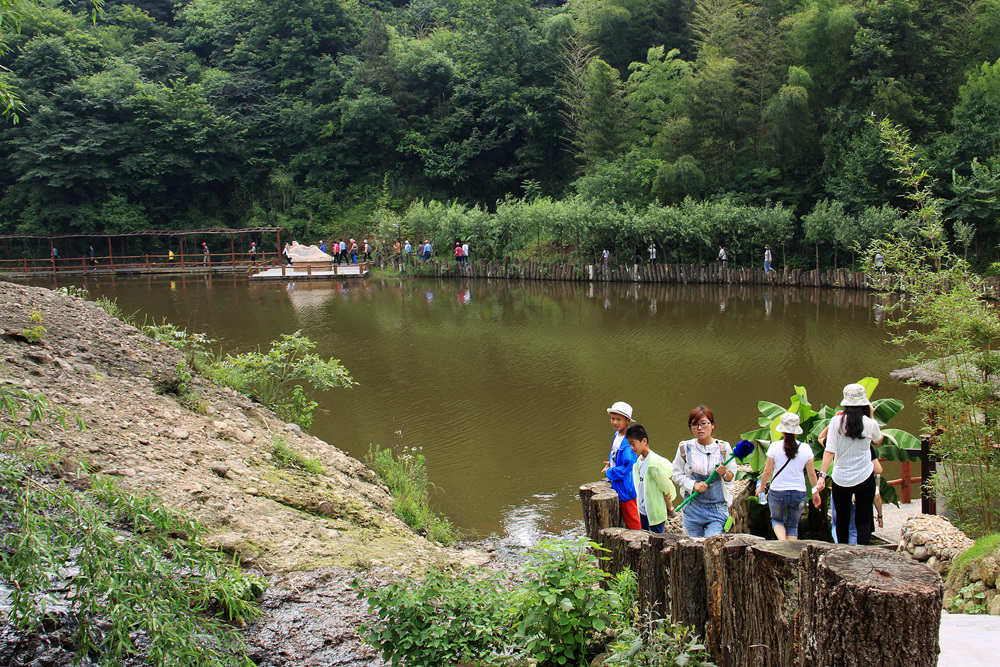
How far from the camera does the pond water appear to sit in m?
9.62

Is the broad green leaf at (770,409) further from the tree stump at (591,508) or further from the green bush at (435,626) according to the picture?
the green bush at (435,626)

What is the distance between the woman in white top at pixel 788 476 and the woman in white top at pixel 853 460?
135 millimetres

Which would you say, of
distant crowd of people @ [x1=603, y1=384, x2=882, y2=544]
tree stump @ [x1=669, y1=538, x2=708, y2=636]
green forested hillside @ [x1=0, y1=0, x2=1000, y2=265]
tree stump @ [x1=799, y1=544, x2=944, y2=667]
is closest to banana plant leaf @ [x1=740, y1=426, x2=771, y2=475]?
distant crowd of people @ [x1=603, y1=384, x2=882, y2=544]

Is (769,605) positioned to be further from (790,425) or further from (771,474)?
(771,474)

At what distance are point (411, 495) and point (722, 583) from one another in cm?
481

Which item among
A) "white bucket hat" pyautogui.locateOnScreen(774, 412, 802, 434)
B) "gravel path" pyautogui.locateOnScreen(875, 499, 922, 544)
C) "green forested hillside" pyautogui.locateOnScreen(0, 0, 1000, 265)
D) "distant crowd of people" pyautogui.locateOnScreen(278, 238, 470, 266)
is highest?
"green forested hillside" pyautogui.locateOnScreen(0, 0, 1000, 265)

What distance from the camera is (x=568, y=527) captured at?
25.7 feet

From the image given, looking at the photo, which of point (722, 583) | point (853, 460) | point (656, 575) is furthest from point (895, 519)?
point (722, 583)

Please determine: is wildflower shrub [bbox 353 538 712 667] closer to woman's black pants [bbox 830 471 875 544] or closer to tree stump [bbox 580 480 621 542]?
tree stump [bbox 580 480 621 542]

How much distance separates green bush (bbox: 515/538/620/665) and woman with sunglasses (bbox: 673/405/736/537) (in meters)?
1.63

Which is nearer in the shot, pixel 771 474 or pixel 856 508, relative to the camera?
pixel 856 508

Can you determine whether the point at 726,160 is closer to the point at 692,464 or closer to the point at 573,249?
the point at 573,249

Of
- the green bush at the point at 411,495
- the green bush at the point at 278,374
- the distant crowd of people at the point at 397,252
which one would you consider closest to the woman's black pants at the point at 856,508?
the green bush at the point at 411,495

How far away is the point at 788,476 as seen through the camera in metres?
5.30
